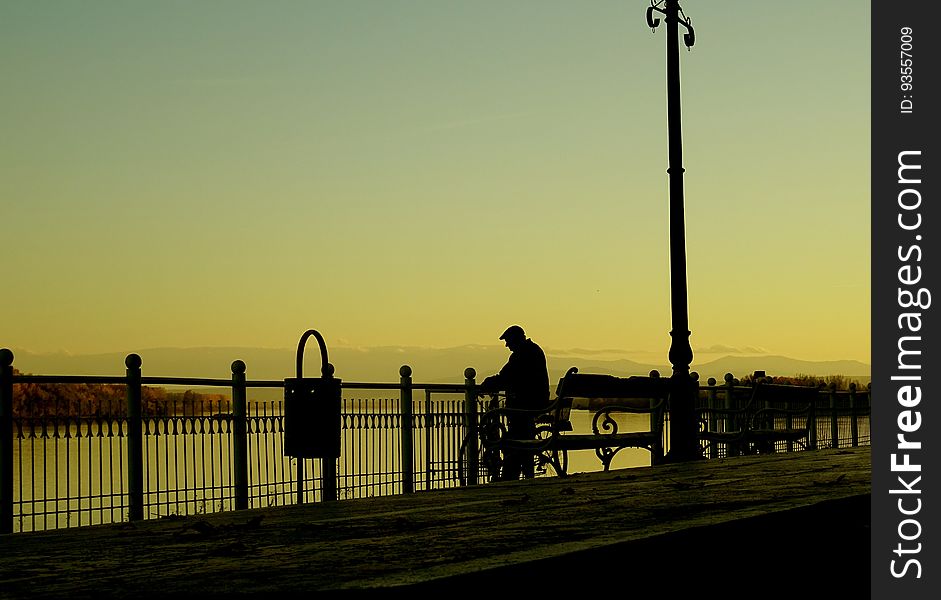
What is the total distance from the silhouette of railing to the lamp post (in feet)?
9.71

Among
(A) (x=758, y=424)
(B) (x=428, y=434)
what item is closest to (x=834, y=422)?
(A) (x=758, y=424)

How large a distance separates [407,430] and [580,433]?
255cm

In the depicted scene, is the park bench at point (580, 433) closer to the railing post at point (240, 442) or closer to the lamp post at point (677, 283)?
the lamp post at point (677, 283)

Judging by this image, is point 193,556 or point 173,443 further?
point 173,443

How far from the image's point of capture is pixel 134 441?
13.5 m

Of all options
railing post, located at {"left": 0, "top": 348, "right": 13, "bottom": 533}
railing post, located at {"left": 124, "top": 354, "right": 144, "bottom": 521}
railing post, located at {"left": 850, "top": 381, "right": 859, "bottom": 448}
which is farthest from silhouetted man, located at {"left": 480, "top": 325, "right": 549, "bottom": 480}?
railing post, located at {"left": 850, "top": 381, "right": 859, "bottom": 448}

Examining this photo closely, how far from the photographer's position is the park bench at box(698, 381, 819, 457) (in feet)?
63.2

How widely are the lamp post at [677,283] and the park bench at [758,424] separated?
2.26 m

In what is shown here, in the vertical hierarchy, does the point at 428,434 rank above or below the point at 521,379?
below

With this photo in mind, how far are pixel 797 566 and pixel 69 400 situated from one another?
8299 mm

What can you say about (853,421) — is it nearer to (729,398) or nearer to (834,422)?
(834,422)
